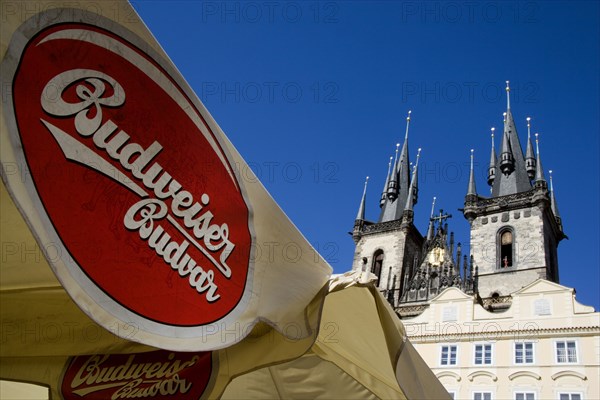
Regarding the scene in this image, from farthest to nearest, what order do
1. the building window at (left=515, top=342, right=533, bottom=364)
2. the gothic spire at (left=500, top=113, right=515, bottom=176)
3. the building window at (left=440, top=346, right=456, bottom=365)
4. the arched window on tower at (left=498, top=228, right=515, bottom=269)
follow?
the gothic spire at (left=500, top=113, right=515, bottom=176) < the arched window on tower at (left=498, top=228, right=515, bottom=269) < the building window at (left=440, top=346, right=456, bottom=365) < the building window at (left=515, top=342, right=533, bottom=364)

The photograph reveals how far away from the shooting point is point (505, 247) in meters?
36.4

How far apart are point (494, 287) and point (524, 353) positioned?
42.3ft

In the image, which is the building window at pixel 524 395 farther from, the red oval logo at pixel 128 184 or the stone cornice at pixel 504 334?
the red oval logo at pixel 128 184

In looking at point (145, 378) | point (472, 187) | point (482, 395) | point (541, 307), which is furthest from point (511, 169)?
point (145, 378)

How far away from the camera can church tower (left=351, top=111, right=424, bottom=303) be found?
39.9 meters

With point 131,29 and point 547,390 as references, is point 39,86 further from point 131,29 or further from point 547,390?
point 547,390

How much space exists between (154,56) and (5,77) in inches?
30.9

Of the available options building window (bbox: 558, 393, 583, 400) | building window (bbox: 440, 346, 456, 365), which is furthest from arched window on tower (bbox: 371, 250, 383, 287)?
building window (bbox: 558, 393, 583, 400)

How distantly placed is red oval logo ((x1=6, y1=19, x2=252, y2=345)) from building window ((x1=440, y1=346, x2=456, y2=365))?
2295cm

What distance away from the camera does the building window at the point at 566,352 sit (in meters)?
21.0

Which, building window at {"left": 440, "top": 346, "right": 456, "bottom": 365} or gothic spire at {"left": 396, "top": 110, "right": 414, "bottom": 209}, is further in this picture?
gothic spire at {"left": 396, "top": 110, "right": 414, "bottom": 209}

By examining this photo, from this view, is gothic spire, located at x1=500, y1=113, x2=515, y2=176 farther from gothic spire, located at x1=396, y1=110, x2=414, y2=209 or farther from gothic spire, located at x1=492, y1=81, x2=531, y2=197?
gothic spire, located at x1=396, y1=110, x2=414, y2=209

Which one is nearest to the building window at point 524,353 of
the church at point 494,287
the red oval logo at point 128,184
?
the church at point 494,287

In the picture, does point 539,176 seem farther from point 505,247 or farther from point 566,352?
point 566,352
